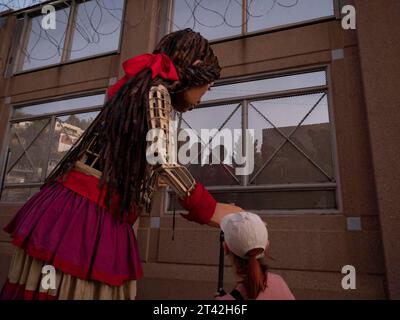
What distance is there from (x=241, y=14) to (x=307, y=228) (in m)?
3.23

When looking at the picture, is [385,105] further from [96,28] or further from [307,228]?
→ [96,28]

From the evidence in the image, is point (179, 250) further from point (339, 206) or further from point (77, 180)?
point (77, 180)

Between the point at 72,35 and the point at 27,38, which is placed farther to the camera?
the point at 27,38

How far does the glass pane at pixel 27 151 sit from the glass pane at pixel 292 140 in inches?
147

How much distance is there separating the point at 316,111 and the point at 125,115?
294 cm

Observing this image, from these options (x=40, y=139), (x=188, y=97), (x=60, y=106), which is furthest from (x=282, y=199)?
(x=40, y=139)

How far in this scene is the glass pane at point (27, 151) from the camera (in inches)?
207

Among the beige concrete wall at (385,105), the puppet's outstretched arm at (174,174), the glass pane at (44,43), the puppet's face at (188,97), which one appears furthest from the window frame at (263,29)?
the puppet's outstretched arm at (174,174)

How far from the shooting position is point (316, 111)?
12.0ft

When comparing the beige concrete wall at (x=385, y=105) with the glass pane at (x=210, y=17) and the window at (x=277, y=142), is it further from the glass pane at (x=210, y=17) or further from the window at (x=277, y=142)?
the glass pane at (x=210, y=17)

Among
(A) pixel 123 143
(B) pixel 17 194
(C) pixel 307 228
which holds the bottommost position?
(A) pixel 123 143

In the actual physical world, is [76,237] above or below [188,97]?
below

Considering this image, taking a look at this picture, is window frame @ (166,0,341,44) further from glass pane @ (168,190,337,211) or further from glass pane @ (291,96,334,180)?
glass pane @ (168,190,337,211)

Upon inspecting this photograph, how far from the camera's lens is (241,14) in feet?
14.8
